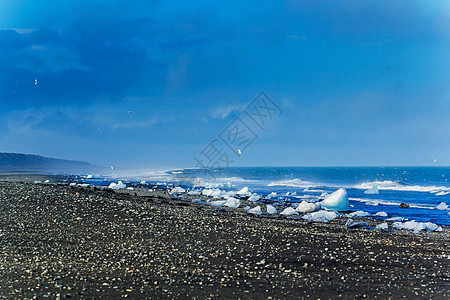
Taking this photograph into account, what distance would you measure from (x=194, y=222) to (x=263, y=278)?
6595mm

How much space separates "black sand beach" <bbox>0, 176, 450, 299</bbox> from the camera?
324 inches

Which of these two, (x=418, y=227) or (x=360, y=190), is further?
(x=360, y=190)

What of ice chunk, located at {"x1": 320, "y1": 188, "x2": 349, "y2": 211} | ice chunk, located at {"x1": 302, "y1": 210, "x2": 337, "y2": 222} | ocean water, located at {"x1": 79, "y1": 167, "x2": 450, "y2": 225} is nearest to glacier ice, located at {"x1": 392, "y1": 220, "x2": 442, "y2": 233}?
ice chunk, located at {"x1": 302, "y1": 210, "x2": 337, "y2": 222}

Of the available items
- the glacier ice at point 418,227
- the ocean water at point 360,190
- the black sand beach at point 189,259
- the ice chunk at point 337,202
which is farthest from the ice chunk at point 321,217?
the ocean water at point 360,190

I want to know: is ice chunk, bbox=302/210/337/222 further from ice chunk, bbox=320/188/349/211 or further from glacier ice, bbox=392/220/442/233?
ice chunk, bbox=320/188/349/211

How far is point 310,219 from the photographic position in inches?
860

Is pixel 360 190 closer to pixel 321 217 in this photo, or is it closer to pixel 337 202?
pixel 337 202

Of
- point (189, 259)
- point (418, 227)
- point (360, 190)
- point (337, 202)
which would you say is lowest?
point (418, 227)

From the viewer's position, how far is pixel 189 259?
10547 millimetres

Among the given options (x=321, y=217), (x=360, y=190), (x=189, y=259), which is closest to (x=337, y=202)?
(x=321, y=217)

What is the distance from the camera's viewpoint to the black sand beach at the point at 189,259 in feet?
27.0

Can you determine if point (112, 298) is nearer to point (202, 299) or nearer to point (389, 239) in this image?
point (202, 299)

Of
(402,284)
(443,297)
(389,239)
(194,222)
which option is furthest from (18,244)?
(389,239)

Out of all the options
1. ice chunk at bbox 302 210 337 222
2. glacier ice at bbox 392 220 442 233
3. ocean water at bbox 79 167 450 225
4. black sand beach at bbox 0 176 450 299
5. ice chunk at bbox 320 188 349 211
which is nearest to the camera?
black sand beach at bbox 0 176 450 299
